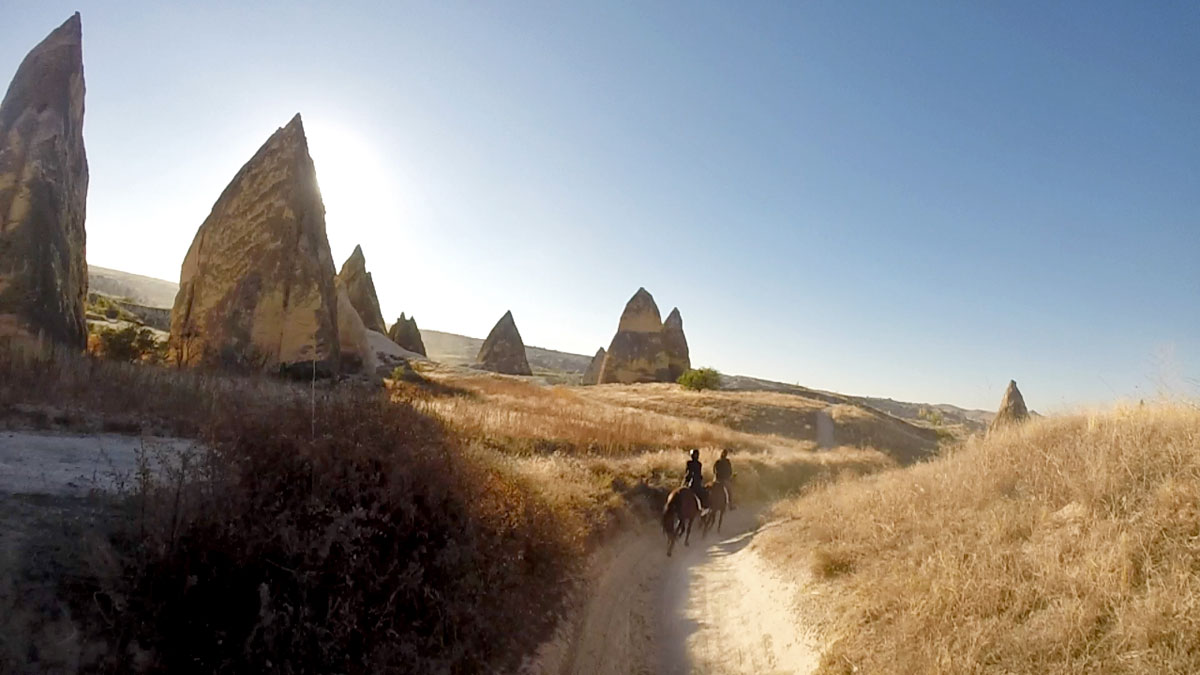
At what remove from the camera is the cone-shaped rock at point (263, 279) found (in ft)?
63.9

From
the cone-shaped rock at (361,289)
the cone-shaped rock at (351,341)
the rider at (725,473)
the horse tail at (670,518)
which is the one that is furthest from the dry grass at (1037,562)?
the cone-shaped rock at (361,289)

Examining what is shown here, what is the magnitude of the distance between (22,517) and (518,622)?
3.99 metres

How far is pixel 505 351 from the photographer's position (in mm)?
55656

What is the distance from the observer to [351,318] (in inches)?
1070

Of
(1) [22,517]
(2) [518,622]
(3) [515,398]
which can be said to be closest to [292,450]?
(1) [22,517]

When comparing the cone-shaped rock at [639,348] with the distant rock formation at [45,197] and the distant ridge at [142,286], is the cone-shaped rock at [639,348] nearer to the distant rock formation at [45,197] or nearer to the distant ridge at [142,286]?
the distant rock formation at [45,197]

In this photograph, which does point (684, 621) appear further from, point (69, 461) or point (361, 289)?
point (361, 289)

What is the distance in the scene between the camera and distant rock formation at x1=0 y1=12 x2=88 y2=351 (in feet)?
46.0

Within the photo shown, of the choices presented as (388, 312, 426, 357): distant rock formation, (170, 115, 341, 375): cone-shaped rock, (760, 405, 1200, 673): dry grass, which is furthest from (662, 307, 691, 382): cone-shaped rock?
(760, 405, 1200, 673): dry grass

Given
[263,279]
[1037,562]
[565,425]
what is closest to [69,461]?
[1037,562]

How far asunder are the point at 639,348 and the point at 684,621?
39658 millimetres

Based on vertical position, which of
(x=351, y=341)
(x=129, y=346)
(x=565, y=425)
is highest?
(x=351, y=341)

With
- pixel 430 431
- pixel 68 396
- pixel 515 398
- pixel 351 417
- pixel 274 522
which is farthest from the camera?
pixel 515 398

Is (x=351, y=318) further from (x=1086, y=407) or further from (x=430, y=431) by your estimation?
(x=1086, y=407)
